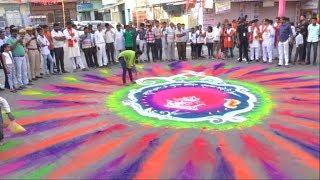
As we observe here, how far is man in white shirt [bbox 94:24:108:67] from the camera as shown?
1327cm

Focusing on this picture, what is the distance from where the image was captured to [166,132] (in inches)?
266

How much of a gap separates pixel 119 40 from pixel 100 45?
37.6 inches

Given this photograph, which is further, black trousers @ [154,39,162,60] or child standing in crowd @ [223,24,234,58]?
black trousers @ [154,39,162,60]

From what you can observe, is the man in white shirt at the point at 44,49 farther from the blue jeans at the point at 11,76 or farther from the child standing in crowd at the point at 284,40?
the child standing in crowd at the point at 284,40

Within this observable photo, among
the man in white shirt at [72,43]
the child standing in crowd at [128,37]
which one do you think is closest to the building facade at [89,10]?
the child standing in crowd at [128,37]

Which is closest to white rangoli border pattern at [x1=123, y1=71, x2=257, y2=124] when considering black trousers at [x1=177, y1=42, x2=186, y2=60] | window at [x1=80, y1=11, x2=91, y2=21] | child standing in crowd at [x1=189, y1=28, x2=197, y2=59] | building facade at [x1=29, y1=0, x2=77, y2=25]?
black trousers at [x1=177, y1=42, x2=186, y2=60]

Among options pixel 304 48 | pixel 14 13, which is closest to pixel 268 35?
pixel 304 48

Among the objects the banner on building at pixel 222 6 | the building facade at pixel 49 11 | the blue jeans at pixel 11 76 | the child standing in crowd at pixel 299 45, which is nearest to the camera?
the blue jeans at pixel 11 76

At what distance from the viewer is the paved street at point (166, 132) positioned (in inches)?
209

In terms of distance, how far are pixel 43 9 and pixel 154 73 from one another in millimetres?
28881

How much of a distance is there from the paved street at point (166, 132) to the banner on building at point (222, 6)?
1094cm

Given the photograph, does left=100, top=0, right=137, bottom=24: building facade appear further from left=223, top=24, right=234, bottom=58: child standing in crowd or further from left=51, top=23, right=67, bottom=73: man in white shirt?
left=51, top=23, right=67, bottom=73: man in white shirt

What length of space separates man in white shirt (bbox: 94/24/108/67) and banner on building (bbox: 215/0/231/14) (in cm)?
947

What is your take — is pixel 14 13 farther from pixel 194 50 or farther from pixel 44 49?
pixel 44 49
